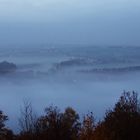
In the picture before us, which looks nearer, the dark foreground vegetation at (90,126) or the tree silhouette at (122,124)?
the tree silhouette at (122,124)

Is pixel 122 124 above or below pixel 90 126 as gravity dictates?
above

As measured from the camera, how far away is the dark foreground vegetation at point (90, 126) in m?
22.9

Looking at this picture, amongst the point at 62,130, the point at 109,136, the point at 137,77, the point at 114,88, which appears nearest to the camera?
the point at 109,136

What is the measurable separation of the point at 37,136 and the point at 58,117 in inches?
162

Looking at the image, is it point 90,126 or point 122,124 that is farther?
point 122,124

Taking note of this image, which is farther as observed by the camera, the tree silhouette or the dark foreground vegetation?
the dark foreground vegetation

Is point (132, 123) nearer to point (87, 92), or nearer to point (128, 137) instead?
point (128, 137)

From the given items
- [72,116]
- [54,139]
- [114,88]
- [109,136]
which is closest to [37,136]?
Answer: [54,139]

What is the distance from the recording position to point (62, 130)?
27562mm

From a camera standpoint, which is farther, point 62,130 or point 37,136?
point 62,130

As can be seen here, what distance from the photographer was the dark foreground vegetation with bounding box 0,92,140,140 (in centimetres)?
2288

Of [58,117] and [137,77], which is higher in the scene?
[137,77]

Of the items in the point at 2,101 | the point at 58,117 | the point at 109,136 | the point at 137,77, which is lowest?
the point at 109,136

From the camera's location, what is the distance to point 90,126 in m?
23.8
